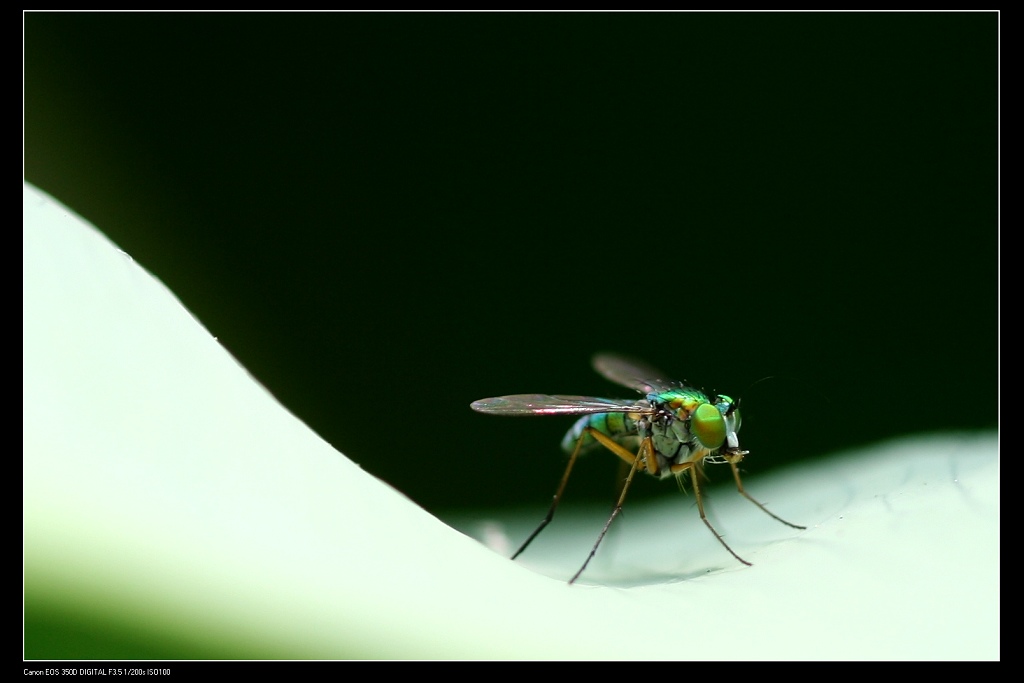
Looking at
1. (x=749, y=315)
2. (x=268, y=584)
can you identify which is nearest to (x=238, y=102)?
(x=749, y=315)

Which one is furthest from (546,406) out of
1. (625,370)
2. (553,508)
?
(625,370)

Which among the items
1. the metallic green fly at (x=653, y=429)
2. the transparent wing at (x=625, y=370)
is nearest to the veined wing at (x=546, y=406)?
the metallic green fly at (x=653, y=429)

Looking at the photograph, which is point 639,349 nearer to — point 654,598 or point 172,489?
point 654,598

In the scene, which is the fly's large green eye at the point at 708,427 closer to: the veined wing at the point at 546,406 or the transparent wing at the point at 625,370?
the veined wing at the point at 546,406

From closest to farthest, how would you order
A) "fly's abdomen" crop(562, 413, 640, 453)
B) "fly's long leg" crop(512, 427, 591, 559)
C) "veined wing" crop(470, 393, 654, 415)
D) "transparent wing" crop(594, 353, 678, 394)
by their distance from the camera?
"veined wing" crop(470, 393, 654, 415) < "fly's long leg" crop(512, 427, 591, 559) < "fly's abdomen" crop(562, 413, 640, 453) < "transparent wing" crop(594, 353, 678, 394)

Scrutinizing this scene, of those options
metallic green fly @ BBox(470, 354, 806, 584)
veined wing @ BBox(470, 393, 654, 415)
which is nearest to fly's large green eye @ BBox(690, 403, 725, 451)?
metallic green fly @ BBox(470, 354, 806, 584)

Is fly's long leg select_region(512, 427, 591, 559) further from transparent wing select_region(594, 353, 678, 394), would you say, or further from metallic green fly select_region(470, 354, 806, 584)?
transparent wing select_region(594, 353, 678, 394)

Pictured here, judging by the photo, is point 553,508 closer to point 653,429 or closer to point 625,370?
point 653,429
